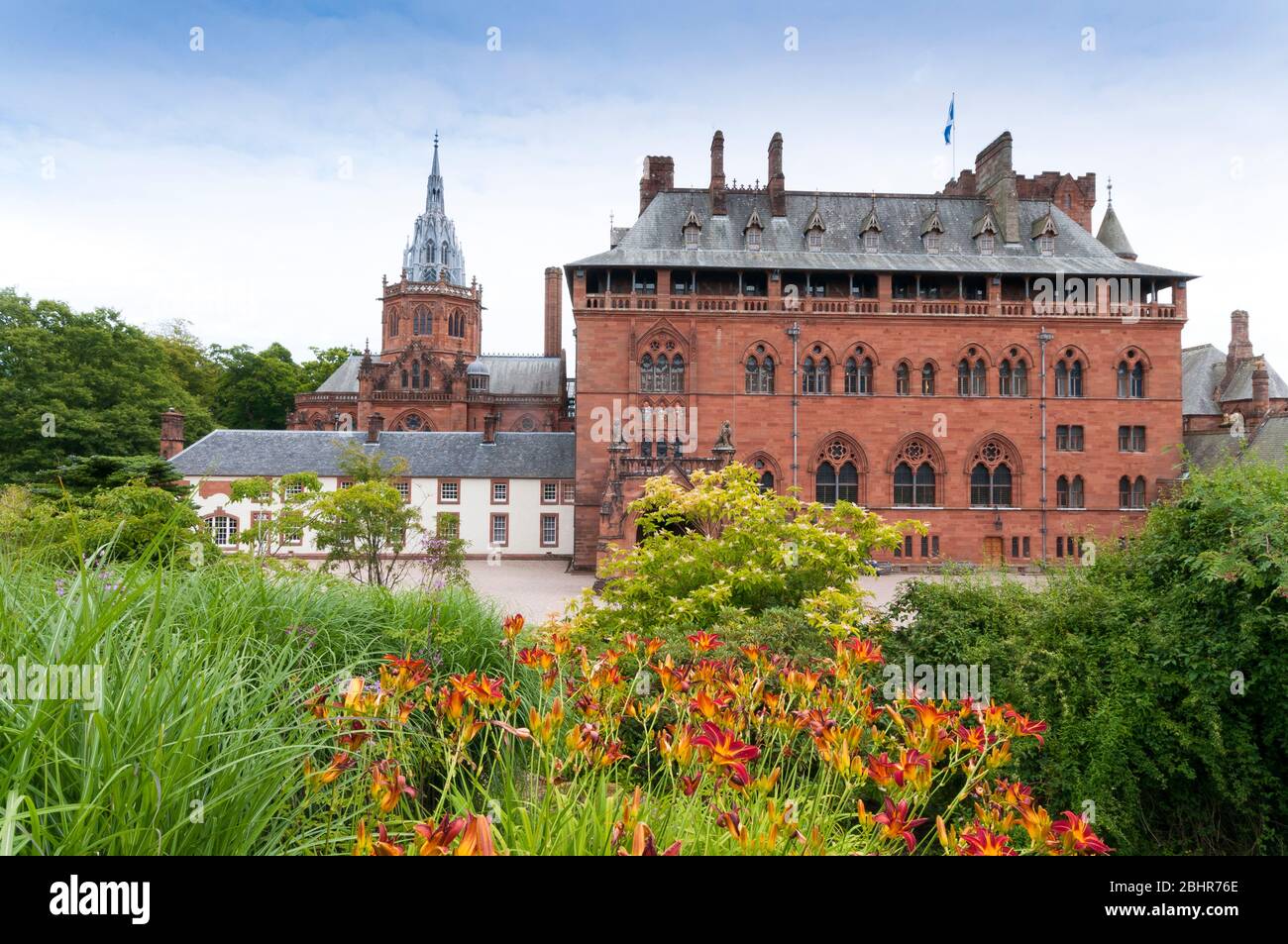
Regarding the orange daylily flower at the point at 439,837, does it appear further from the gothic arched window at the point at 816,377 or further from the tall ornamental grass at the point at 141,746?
the gothic arched window at the point at 816,377

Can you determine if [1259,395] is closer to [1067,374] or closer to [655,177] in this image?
[1067,374]

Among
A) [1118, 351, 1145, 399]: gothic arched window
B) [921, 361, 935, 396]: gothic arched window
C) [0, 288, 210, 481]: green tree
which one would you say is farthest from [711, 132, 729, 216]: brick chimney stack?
[0, 288, 210, 481]: green tree

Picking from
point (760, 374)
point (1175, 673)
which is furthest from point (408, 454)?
point (1175, 673)

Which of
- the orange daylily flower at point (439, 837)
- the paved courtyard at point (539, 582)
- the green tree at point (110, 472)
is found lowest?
the paved courtyard at point (539, 582)

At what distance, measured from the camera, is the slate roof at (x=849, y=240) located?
3522 centimetres

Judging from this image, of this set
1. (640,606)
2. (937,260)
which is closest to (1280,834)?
(640,606)

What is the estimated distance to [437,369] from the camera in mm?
53344

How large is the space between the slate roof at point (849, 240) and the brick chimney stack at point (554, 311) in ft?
91.5

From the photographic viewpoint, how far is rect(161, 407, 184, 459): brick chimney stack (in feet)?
130

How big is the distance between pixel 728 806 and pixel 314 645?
3.17m

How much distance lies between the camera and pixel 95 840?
228cm

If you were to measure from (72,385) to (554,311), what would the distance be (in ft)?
118

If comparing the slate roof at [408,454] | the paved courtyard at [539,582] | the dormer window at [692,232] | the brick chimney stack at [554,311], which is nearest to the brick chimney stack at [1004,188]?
the dormer window at [692,232]
